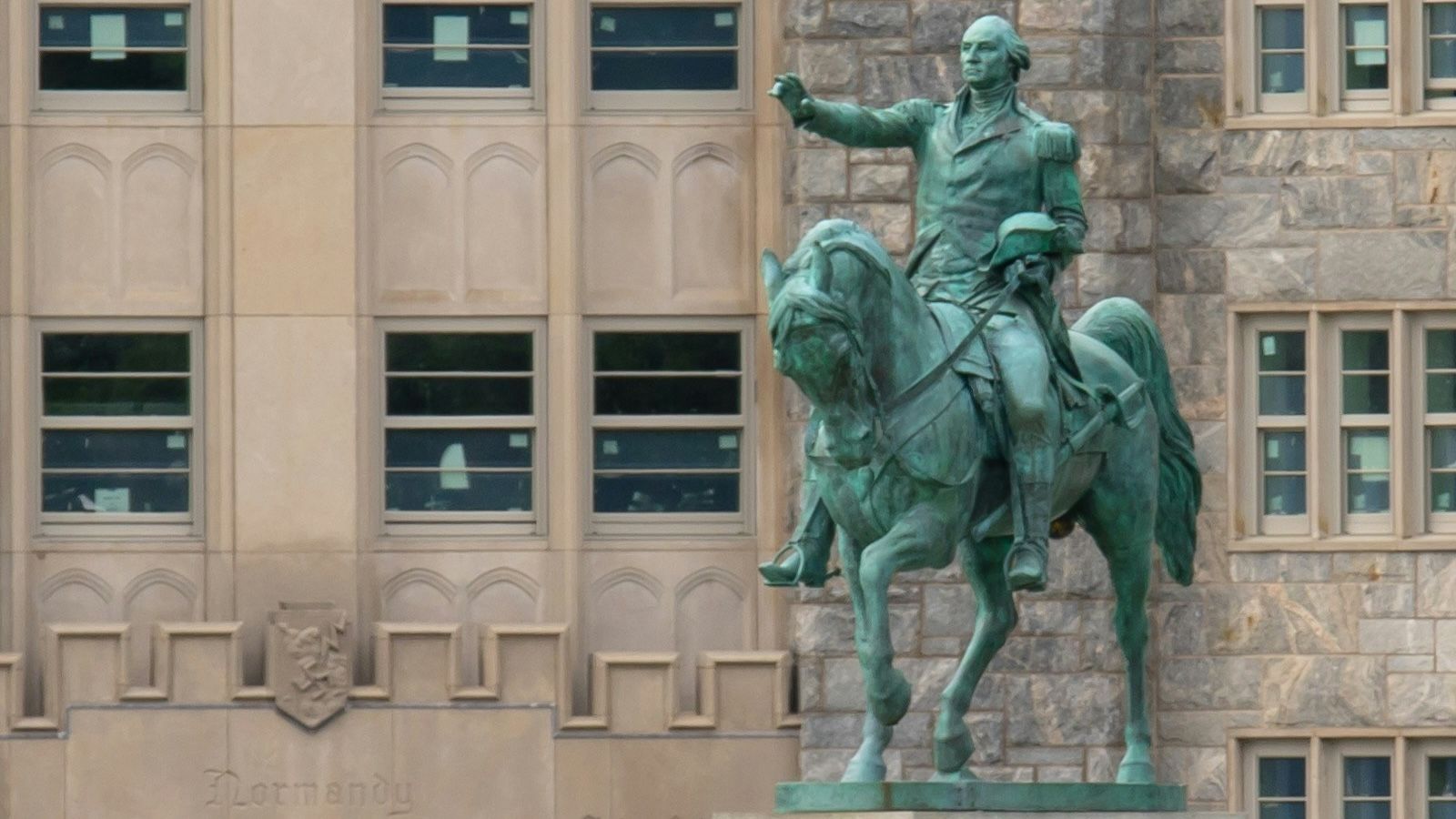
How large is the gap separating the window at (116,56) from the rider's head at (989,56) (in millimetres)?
12210

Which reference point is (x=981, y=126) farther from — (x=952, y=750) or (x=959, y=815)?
(x=959, y=815)

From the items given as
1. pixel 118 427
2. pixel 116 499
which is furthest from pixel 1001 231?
pixel 116 499

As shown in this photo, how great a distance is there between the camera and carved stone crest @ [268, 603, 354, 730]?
3188 cm

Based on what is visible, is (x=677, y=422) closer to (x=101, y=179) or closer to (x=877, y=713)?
(x=101, y=179)

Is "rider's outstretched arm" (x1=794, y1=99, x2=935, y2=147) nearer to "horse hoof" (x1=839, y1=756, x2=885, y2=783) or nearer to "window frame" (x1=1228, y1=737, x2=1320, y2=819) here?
"horse hoof" (x1=839, y1=756, x2=885, y2=783)

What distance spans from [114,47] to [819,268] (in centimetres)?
1412

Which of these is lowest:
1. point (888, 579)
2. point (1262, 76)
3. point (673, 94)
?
point (888, 579)

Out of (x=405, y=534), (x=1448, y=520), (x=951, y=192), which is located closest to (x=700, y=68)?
(x=405, y=534)

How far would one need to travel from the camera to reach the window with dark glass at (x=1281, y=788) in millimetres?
32312

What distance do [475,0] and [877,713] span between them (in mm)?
13419

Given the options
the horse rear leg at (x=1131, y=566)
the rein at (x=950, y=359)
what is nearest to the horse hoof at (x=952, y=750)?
the horse rear leg at (x=1131, y=566)

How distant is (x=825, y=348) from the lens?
1948 cm

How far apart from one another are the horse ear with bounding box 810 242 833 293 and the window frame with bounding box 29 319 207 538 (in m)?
13.5

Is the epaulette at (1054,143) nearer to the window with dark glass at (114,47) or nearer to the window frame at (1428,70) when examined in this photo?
the window frame at (1428,70)
